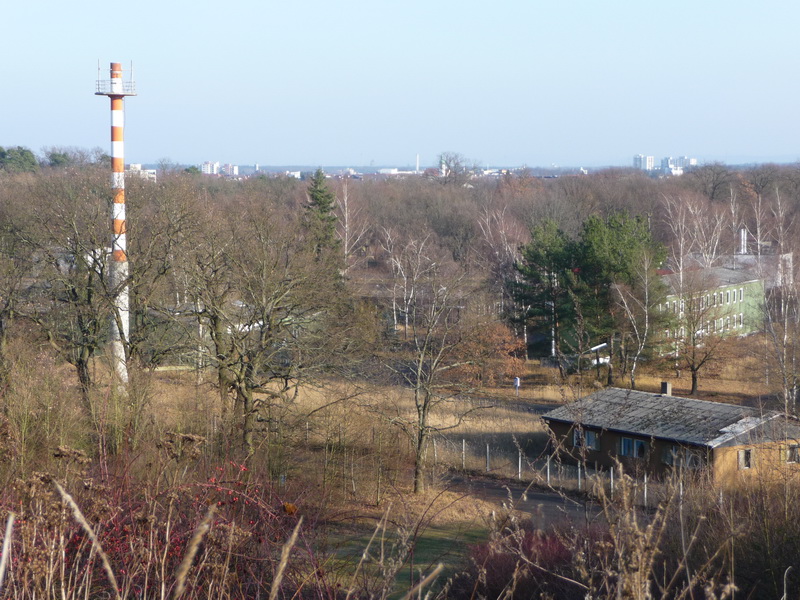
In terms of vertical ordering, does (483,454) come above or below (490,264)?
below

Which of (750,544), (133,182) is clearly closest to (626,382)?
(133,182)

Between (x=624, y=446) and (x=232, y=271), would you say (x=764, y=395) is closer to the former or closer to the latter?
(x=624, y=446)

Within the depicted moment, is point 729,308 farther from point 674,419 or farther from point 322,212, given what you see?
point 322,212

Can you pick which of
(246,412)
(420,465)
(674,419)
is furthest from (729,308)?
(246,412)

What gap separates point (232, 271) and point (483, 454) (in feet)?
25.7

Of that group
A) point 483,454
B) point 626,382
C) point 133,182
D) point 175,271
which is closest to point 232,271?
point 175,271

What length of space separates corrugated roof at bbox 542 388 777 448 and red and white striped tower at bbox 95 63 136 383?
1010 cm

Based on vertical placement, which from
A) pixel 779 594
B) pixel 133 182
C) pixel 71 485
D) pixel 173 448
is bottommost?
pixel 779 594

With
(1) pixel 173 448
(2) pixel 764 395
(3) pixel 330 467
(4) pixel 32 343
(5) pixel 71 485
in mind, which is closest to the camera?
(1) pixel 173 448

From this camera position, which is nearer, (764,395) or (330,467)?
(330,467)

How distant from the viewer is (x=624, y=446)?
20.5 m

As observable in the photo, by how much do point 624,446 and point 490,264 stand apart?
19009 millimetres

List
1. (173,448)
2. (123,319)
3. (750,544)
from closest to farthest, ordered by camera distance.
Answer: (173,448) → (750,544) → (123,319)

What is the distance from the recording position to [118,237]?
2047 cm
